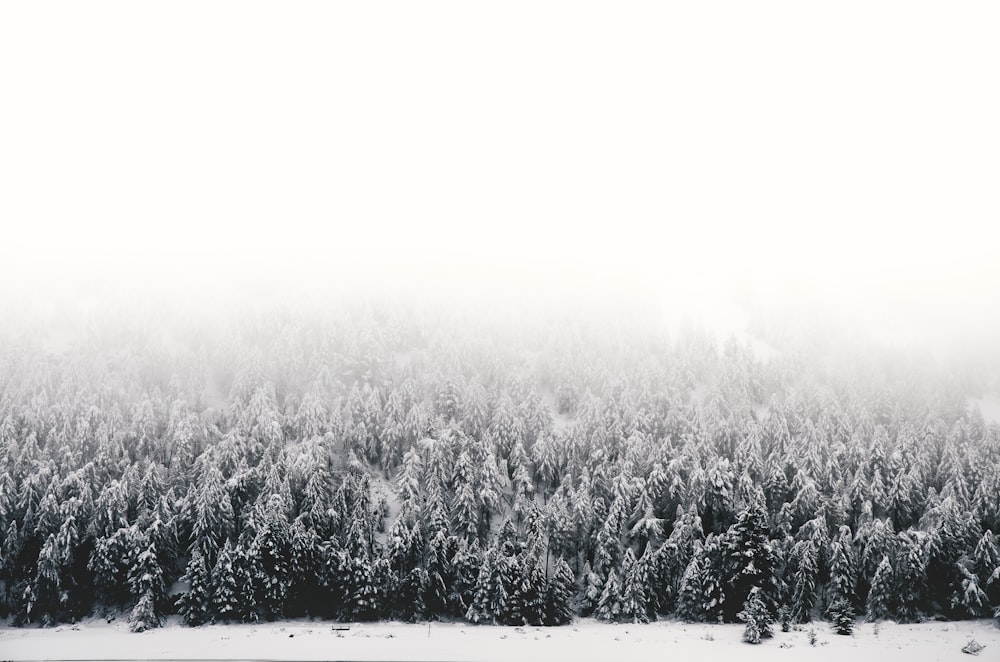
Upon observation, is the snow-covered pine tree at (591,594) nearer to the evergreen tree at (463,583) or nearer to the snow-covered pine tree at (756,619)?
the evergreen tree at (463,583)

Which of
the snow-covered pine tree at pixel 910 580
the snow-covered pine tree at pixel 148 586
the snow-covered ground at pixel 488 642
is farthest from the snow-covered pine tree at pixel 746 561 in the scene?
the snow-covered pine tree at pixel 148 586

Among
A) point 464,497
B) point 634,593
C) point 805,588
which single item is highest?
point 464,497

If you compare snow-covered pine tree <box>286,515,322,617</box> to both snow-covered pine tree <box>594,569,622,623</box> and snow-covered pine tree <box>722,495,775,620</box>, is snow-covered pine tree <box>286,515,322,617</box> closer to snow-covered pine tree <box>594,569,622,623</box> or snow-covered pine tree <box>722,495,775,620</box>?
snow-covered pine tree <box>594,569,622,623</box>

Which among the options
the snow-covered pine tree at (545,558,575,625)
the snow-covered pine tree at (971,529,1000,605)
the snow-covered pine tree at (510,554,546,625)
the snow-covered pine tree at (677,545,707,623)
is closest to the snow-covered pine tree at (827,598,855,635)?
the snow-covered pine tree at (677,545,707,623)

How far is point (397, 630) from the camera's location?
→ 2119 inches

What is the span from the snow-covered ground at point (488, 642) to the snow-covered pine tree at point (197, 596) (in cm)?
127

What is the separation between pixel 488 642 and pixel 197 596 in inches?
1076

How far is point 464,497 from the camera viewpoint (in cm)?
6247

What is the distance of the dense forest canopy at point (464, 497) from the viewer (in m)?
56.0

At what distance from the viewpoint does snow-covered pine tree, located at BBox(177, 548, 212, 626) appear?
179ft

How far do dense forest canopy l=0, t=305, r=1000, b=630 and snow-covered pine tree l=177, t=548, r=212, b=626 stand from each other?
204mm

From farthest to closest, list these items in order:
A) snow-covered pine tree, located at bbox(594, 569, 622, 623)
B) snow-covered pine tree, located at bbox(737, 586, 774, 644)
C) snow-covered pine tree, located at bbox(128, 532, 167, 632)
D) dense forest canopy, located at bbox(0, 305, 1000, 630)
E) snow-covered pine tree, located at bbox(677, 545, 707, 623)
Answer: snow-covered pine tree, located at bbox(677, 545, 707, 623) < dense forest canopy, located at bbox(0, 305, 1000, 630) < snow-covered pine tree, located at bbox(594, 569, 622, 623) < snow-covered pine tree, located at bbox(128, 532, 167, 632) < snow-covered pine tree, located at bbox(737, 586, 774, 644)

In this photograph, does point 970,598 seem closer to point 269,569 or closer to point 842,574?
point 842,574

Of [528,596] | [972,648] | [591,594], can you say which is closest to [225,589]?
[528,596]
